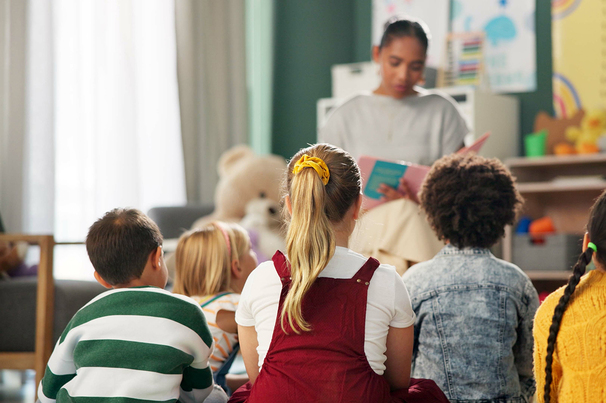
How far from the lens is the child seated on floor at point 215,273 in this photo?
5.31ft

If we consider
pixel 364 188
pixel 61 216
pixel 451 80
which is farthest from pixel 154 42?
pixel 364 188

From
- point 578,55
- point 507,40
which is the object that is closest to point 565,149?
point 578,55

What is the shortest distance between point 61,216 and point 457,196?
2.38 m

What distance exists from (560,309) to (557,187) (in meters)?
2.59

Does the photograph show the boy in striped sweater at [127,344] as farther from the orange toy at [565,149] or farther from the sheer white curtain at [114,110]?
the orange toy at [565,149]

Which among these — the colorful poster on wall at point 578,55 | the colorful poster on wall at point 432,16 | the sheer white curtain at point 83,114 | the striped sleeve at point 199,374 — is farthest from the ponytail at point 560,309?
the colorful poster on wall at point 432,16

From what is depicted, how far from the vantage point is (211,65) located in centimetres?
416

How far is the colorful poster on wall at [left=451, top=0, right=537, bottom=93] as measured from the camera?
4.07 m

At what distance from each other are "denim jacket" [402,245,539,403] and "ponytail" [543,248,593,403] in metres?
0.22

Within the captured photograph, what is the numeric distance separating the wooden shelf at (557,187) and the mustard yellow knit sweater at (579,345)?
8.09ft

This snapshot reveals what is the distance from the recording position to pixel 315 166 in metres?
1.14

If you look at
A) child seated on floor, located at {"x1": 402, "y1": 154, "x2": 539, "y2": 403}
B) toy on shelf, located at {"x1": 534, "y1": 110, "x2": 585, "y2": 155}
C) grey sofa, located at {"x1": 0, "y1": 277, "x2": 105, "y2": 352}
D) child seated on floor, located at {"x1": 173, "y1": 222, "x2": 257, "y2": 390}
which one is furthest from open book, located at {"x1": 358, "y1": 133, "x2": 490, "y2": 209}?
toy on shelf, located at {"x1": 534, "y1": 110, "x2": 585, "y2": 155}

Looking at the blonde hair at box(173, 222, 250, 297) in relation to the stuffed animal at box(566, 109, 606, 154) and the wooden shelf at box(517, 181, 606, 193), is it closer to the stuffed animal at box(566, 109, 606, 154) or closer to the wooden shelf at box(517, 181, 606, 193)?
the wooden shelf at box(517, 181, 606, 193)

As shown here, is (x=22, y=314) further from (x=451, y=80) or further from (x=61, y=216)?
(x=451, y=80)
